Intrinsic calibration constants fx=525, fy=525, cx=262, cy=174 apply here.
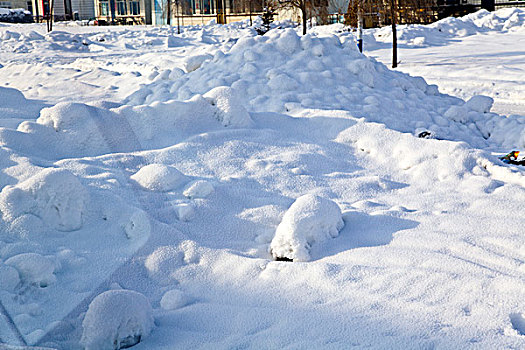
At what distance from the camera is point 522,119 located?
675 centimetres

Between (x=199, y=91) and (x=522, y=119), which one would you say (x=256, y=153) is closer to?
(x=199, y=91)

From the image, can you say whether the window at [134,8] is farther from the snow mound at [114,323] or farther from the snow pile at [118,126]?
the snow mound at [114,323]

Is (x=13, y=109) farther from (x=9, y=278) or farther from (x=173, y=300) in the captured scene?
(x=173, y=300)

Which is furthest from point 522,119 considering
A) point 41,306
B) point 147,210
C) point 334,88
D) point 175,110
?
point 41,306

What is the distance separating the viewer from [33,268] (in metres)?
2.67

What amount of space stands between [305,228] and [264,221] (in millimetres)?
467

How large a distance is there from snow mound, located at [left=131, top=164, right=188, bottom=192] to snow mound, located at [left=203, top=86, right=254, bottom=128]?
1.36 metres

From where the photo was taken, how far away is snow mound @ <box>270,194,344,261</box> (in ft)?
9.88

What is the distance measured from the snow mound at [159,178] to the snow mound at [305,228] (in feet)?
3.31

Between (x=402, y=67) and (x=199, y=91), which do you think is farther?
(x=402, y=67)

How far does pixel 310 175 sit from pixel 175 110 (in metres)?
1.54

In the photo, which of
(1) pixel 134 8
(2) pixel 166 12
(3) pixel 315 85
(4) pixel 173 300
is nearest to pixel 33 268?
A: (4) pixel 173 300

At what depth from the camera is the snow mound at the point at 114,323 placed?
2.21 m

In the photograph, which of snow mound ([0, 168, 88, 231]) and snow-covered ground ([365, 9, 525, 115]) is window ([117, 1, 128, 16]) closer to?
snow-covered ground ([365, 9, 525, 115])
